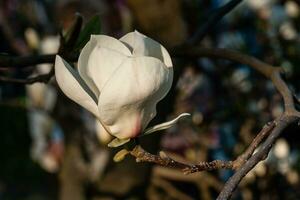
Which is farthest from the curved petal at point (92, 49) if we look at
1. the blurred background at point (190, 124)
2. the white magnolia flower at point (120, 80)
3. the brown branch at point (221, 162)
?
the blurred background at point (190, 124)

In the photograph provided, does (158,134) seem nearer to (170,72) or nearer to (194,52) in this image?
(194,52)

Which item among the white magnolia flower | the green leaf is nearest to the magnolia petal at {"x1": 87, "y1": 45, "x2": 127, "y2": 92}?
the white magnolia flower

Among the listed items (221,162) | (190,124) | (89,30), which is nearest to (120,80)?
(221,162)

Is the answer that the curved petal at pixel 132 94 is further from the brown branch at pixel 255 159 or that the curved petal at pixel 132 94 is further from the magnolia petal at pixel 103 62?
→ the brown branch at pixel 255 159

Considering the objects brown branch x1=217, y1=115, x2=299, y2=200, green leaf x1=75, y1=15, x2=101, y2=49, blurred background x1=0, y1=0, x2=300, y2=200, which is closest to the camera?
brown branch x1=217, y1=115, x2=299, y2=200

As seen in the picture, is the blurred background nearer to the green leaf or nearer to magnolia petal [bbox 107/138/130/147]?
the green leaf

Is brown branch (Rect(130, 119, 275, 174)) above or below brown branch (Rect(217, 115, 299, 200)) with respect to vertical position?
below

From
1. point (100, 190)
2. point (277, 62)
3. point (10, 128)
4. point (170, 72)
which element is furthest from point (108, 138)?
point (170, 72)

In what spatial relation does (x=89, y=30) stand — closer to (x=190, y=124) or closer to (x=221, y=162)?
(x=221, y=162)
